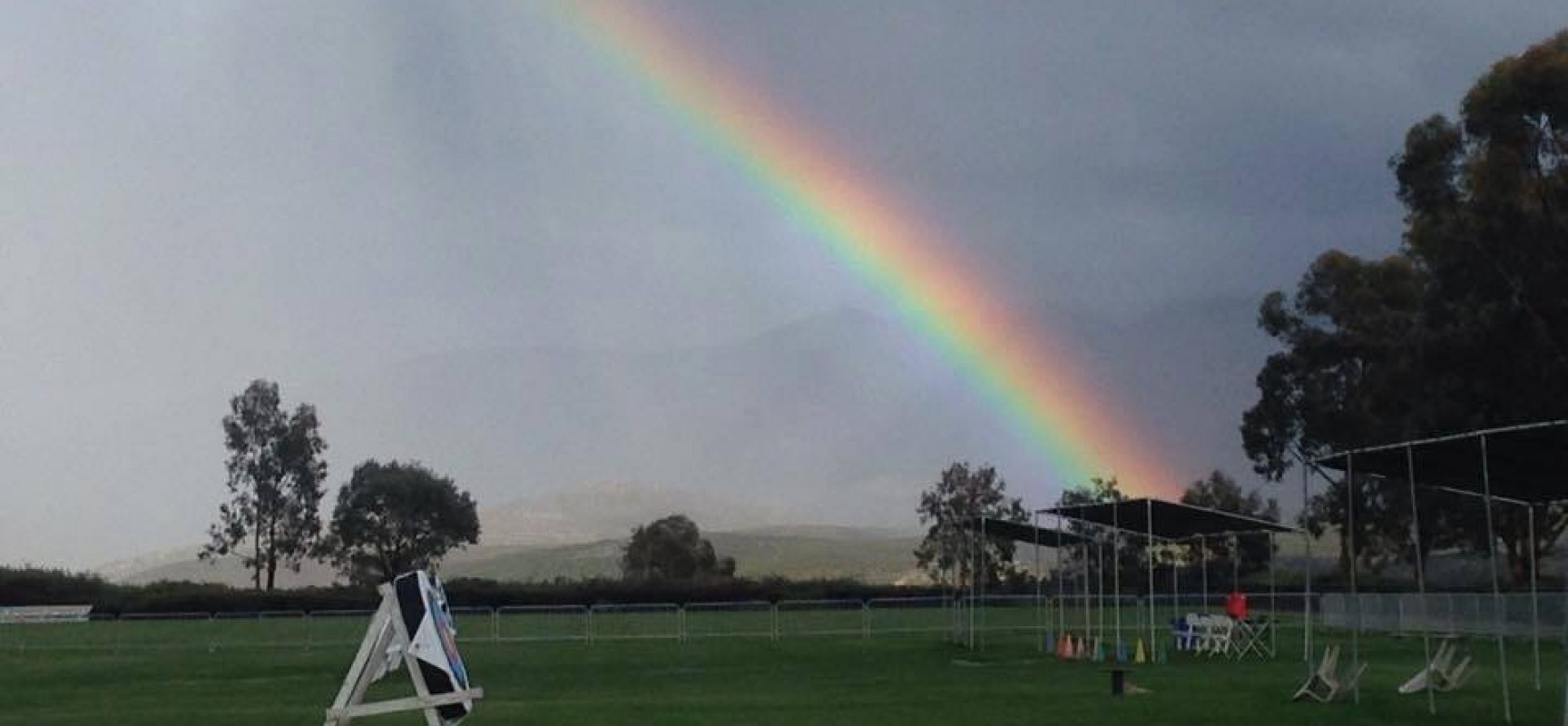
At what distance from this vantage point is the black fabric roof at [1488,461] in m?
18.4

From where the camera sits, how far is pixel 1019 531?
46219 mm

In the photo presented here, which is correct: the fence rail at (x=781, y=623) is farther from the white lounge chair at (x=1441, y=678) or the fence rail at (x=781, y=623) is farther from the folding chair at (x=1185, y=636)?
the white lounge chair at (x=1441, y=678)

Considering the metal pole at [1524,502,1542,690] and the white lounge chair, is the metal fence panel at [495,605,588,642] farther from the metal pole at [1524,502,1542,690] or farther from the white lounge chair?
the white lounge chair

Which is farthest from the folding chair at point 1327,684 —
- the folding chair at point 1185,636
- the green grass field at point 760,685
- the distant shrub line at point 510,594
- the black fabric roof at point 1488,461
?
the distant shrub line at point 510,594

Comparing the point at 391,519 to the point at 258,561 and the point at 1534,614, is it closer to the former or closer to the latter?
the point at 258,561

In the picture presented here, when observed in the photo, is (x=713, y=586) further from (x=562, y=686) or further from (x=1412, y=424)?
(x=562, y=686)

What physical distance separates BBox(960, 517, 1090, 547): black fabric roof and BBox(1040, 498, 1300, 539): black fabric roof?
5.89ft

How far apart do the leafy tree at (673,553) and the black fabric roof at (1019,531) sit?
84.0 meters

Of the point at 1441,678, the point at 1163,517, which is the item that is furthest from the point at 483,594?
the point at 1441,678

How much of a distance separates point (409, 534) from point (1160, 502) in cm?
9922

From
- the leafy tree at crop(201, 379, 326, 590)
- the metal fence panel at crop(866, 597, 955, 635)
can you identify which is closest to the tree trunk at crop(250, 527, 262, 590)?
the leafy tree at crop(201, 379, 326, 590)

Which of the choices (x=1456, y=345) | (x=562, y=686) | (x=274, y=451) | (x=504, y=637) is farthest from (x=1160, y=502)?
(x=274, y=451)

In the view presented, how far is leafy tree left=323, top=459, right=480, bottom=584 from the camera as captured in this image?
123250mm

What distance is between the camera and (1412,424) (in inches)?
1975
